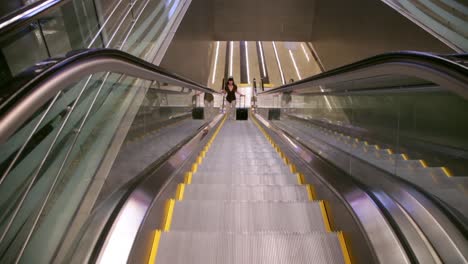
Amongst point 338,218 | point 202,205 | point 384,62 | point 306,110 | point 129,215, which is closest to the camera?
point 129,215

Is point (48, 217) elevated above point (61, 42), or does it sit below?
below

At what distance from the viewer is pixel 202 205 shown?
214 cm

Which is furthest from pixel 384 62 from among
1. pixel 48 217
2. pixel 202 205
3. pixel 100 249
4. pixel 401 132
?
pixel 48 217

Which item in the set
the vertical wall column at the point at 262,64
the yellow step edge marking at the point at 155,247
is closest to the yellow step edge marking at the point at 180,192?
the yellow step edge marking at the point at 155,247

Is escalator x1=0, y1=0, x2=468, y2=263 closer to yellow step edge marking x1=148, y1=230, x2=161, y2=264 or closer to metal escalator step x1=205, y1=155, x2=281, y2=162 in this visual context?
yellow step edge marking x1=148, y1=230, x2=161, y2=264

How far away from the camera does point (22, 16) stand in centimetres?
124

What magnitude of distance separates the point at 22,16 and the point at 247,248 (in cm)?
133

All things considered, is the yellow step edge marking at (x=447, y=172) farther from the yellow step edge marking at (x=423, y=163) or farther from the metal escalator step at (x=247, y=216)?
the metal escalator step at (x=247, y=216)

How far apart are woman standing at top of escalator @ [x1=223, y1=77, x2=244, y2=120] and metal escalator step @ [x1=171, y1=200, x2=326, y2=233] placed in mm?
9906

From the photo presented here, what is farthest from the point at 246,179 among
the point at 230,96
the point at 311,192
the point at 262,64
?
the point at 262,64

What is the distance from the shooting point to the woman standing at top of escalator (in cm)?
1195

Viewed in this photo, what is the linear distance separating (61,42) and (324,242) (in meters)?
2.11

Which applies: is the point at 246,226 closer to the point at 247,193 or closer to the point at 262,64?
the point at 247,193

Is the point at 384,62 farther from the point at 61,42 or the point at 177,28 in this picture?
the point at 177,28
